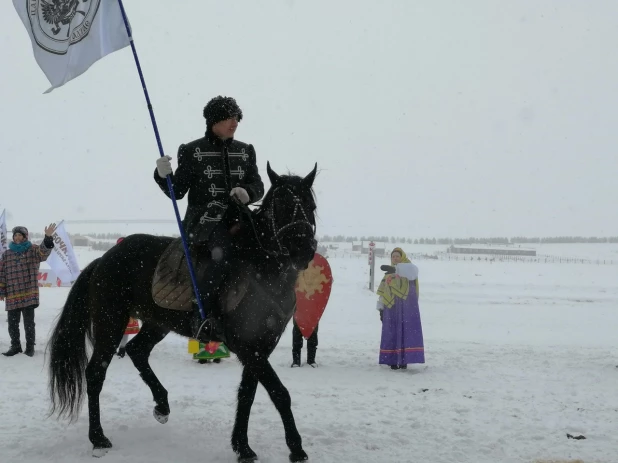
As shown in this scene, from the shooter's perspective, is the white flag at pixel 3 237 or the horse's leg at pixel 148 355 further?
the white flag at pixel 3 237

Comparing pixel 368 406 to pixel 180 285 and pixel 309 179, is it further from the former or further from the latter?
pixel 309 179

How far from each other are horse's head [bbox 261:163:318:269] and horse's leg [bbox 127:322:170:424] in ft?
6.38

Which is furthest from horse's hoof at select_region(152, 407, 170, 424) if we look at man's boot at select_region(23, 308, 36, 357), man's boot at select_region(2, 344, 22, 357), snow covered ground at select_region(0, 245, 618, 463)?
man's boot at select_region(2, 344, 22, 357)

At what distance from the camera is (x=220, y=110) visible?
14.6 feet

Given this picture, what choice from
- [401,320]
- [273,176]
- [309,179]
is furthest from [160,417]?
[401,320]

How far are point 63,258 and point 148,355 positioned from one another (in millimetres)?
9494

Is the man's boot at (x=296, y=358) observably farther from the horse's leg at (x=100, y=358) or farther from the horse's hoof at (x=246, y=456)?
the horse's hoof at (x=246, y=456)

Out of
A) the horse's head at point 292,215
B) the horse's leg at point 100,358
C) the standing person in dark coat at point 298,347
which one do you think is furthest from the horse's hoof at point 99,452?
the standing person in dark coat at point 298,347

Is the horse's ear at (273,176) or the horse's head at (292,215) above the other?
the horse's ear at (273,176)

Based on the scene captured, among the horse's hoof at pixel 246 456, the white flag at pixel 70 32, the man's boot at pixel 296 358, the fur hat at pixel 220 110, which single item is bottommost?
the man's boot at pixel 296 358

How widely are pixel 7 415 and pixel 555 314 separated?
15.7m

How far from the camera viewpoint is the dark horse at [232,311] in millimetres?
3998

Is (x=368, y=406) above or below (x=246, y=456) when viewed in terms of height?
below

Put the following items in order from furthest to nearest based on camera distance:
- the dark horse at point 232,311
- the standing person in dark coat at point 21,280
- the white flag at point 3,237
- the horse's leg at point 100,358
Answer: the white flag at point 3,237, the standing person in dark coat at point 21,280, the horse's leg at point 100,358, the dark horse at point 232,311
